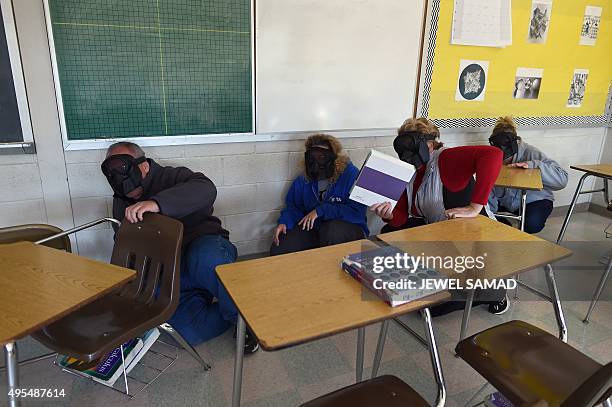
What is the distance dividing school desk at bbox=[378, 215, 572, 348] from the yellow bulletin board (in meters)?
1.63

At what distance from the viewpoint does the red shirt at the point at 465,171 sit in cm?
207

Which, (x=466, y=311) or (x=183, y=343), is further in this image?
(x=466, y=311)

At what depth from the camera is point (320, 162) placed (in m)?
2.47

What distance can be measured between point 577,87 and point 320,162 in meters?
2.95

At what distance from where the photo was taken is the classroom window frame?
2070 millimetres

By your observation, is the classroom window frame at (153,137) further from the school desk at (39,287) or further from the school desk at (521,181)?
the school desk at (521,181)

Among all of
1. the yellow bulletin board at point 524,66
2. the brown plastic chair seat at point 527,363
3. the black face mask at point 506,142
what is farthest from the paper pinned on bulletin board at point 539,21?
the brown plastic chair seat at point 527,363

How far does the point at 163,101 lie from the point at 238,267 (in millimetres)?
1390

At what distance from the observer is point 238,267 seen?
4.55ft

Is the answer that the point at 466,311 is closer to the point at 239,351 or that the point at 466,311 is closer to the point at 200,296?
the point at 239,351

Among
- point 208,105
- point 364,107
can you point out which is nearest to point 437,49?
point 364,107

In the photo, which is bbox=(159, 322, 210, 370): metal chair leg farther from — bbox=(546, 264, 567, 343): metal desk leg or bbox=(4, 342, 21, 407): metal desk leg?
bbox=(546, 264, 567, 343): metal desk leg

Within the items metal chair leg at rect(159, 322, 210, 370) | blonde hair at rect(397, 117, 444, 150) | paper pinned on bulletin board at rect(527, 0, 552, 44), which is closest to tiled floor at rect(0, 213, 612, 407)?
metal chair leg at rect(159, 322, 210, 370)

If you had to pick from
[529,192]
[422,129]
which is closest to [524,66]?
[529,192]
